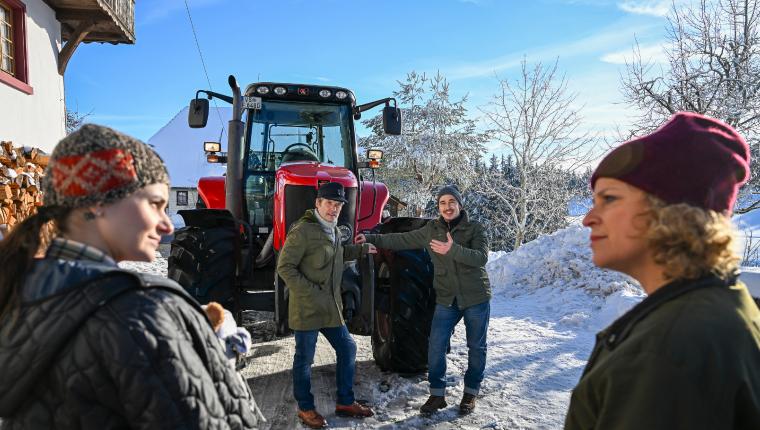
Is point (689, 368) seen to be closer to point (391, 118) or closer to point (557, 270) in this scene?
point (391, 118)

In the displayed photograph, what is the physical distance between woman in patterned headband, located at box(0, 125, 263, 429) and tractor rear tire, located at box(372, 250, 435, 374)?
3.20 meters

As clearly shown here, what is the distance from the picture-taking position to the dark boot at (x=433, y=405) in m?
3.72

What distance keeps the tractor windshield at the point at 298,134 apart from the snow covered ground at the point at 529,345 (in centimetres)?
218

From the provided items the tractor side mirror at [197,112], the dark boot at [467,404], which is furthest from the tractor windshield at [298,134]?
the dark boot at [467,404]

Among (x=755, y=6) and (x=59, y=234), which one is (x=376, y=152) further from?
(x=755, y=6)

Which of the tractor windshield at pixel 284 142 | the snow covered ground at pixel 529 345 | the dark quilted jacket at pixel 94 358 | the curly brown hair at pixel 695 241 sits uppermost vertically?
the tractor windshield at pixel 284 142

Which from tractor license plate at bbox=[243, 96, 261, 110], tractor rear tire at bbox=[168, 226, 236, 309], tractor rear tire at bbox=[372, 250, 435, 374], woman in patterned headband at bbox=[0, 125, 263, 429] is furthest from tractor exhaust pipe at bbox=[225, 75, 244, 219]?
woman in patterned headband at bbox=[0, 125, 263, 429]

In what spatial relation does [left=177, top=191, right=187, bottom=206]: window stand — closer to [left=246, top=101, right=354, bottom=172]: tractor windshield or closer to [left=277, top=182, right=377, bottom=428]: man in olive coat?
[left=246, top=101, right=354, bottom=172]: tractor windshield

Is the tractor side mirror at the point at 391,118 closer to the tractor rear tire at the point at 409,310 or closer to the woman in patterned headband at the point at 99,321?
the tractor rear tire at the point at 409,310

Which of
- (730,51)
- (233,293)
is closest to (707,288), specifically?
(233,293)

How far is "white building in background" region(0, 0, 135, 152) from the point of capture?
726 centimetres

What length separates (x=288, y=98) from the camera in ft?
16.7

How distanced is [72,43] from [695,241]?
10632mm

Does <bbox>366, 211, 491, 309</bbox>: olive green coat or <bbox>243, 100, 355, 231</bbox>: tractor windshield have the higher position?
<bbox>243, 100, 355, 231</bbox>: tractor windshield
